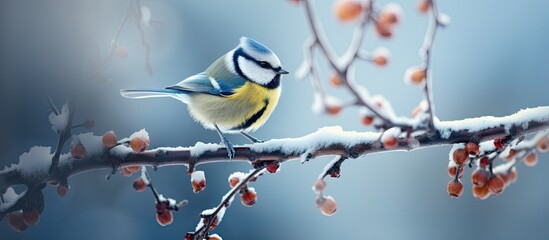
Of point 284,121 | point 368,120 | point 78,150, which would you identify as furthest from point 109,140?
point 284,121

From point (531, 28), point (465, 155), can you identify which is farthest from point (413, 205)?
point (465, 155)

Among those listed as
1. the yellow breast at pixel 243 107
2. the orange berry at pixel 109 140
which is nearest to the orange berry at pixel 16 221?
the orange berry at pixel 109 140

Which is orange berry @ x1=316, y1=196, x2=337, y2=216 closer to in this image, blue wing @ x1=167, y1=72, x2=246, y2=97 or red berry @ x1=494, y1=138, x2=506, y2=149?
red berry @ x1=494, y1=138, x2=506, y2=149

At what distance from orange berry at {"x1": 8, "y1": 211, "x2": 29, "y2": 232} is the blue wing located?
1.14 ft

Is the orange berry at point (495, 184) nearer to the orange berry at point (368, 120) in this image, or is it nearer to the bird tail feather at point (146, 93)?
the orange berry at point (368, 120)

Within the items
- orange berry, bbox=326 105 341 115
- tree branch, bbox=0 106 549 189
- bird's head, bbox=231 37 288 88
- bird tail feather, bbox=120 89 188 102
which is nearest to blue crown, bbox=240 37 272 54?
bird's head, bbox=231 37 288 88

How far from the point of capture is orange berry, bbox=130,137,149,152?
56 cm

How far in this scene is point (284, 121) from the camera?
2045 millimetres

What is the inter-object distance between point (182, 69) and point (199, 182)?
59.9 inches

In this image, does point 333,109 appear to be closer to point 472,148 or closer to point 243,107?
point 472,148

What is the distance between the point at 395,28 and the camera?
0.35m

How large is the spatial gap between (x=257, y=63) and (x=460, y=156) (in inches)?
14.5

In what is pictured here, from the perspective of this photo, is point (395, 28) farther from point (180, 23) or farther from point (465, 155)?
point (180, 23)

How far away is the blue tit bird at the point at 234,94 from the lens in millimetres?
852
